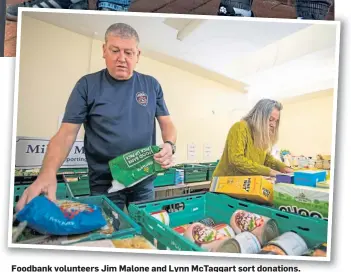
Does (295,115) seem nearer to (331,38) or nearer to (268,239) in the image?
(331,38)

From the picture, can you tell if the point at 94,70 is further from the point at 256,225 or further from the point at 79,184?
the point at 256,225

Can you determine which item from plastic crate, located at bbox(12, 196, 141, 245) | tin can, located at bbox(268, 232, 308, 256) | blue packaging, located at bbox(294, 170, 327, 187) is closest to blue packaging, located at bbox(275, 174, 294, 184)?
blue packaging, located at bbox(294, 170, 327, 187)

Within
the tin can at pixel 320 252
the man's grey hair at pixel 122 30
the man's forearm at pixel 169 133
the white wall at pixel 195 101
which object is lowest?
the tin can at pixel 320 252

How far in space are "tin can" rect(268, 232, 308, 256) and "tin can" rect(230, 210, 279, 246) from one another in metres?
0.02

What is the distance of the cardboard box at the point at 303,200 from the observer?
2.84 feet

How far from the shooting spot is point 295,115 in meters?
0.89

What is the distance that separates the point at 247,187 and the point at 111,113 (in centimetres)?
42

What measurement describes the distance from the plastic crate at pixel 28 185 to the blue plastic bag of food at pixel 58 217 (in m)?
0.03

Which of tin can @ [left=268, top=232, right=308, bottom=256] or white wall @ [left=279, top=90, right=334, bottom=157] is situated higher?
white wall @ [left=279, top=90, right=334, bottom=157]

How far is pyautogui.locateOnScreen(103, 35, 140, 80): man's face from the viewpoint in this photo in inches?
35.8

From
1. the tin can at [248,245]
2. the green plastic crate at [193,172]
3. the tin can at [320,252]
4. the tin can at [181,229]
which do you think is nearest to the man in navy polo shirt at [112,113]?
the green plastic crate at [193,172]

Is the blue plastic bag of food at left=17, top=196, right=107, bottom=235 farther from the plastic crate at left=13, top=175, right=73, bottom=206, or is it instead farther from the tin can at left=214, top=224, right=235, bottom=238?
the tin can at left=214, top=224, right=235, bottom=238

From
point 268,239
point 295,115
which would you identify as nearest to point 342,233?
point 268,239

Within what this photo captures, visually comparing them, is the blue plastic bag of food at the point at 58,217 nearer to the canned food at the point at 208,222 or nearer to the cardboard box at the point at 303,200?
the canned food at the point at 208,222
